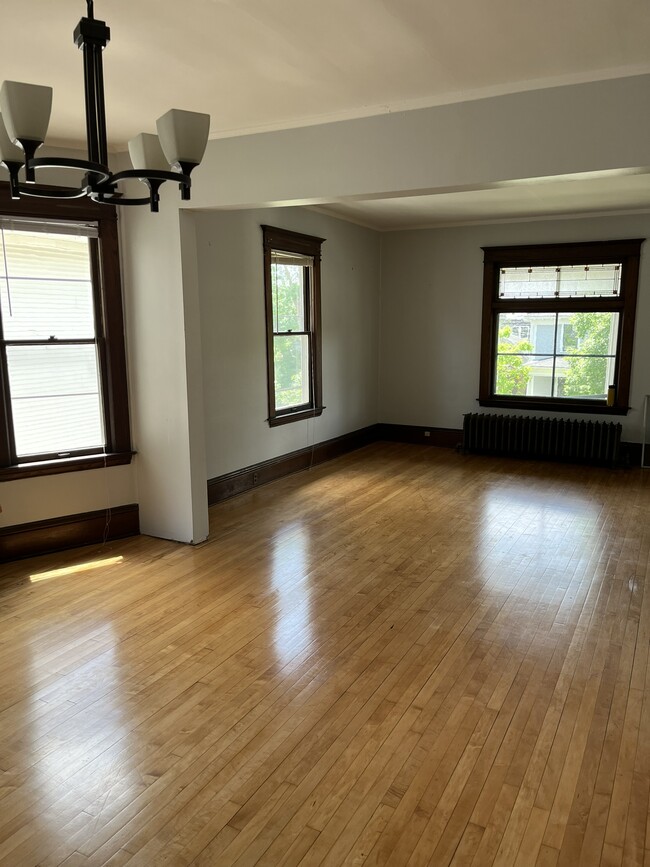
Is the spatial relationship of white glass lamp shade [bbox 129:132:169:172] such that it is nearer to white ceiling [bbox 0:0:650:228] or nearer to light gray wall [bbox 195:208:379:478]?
white ceiling [bbox 0:0:650:228]

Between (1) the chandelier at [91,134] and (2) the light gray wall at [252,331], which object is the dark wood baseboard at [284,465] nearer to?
(2) the light gray wall at [252,331]

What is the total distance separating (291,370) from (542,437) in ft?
10.4

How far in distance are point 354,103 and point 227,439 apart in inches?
122

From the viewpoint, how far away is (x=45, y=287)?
436cm

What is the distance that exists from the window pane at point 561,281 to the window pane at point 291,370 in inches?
110

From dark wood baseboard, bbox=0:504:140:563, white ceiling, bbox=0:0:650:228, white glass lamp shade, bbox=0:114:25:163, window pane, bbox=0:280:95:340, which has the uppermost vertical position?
white ceiling, bbox=0:0:650:228

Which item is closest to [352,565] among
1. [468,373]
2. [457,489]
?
[457,489]

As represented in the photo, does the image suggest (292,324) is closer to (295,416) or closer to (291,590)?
(295,416)

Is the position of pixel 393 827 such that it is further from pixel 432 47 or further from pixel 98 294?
pixel 98 294

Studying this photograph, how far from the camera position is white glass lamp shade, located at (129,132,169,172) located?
93.9 inches

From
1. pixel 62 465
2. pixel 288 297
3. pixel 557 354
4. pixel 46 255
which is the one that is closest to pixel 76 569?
pixel 62 465

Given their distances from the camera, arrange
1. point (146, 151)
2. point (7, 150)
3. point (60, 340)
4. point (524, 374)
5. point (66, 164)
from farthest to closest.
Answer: point (524, 374) → point (60, 340) → point (146, 151) → point (7, 150) → point (66, 164)

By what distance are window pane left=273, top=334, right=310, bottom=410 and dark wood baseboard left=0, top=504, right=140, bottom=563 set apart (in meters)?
2.15

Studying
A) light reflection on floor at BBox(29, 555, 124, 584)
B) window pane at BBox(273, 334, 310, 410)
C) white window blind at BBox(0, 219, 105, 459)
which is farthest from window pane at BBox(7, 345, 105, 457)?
window pane at BBox(273, 334, 310, 410)
